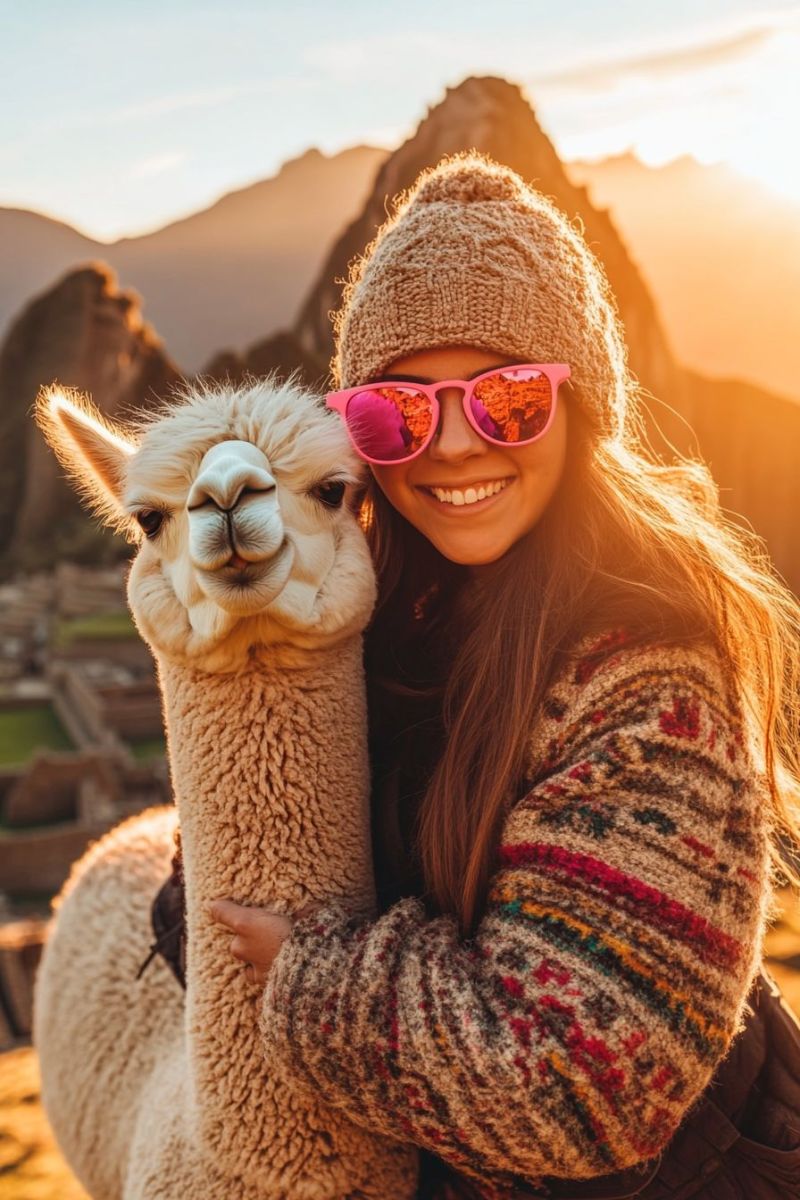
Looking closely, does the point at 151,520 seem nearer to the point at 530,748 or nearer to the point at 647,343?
the point at 530,748

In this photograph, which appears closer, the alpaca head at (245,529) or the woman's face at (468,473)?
the alpaca head at (245,529)

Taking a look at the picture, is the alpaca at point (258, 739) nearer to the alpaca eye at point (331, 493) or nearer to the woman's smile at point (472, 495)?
the alpaca eye at point (331, 493)

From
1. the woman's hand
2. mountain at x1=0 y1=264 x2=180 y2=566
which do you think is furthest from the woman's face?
mountain at x1=0 y1=264 x2=180 y2=566

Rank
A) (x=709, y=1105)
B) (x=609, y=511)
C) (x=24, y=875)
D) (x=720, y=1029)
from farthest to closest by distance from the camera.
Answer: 1. (x=24, y=875)
2. (x=609, y=511)
3. (x=709, y=1105)
4. (x=720, y=1029)

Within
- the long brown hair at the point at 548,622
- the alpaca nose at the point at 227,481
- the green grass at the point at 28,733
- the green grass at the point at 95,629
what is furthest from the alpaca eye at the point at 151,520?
the green grass at the point at 95,629

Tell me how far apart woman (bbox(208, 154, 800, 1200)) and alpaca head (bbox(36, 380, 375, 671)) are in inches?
4.9

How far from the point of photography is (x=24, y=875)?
1288cm

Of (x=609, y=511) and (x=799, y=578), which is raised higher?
(x=609, y=511)

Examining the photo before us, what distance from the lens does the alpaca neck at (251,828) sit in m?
1.51

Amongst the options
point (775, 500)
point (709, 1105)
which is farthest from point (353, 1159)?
point (775, 500)

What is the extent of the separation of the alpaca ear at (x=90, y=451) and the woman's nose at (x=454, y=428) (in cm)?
56

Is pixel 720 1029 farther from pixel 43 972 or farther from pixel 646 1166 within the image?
pixel 43 972

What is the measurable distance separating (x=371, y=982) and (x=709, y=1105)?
1.82 ft

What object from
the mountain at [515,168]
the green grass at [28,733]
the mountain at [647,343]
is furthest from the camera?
the mountain at [515,168]
